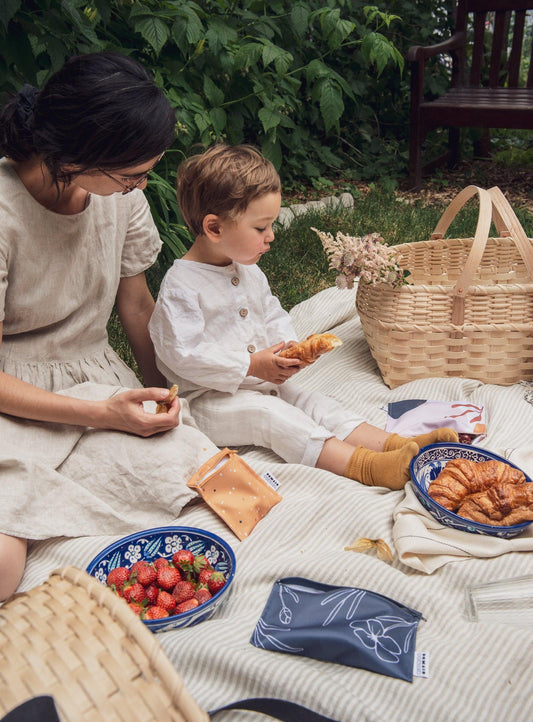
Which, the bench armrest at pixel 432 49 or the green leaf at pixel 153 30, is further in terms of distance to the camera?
the bench armrest at pixel 432 49

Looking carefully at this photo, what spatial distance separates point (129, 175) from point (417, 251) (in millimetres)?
1548

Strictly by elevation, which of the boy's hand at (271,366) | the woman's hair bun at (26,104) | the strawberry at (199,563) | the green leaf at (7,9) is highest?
the green leaf at (7,9)

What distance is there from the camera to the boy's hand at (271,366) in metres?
2.03

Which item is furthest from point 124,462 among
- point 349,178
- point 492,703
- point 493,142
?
point 493,142

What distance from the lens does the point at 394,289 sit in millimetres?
2395

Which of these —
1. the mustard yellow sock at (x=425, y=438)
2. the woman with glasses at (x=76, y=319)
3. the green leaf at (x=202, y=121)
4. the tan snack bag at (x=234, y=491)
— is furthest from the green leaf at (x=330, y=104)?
the tan snack bag at (x=234, y=491)

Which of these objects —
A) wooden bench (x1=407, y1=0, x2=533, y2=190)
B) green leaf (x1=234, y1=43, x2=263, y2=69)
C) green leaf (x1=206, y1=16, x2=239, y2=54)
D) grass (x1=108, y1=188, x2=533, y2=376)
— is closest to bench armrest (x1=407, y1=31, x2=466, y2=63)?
wooden bench (x1=407, y1=0, x2=533, y2=190)

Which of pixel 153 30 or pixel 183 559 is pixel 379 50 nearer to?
pixel 153 30

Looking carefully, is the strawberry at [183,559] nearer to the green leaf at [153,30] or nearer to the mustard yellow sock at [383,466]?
the mustard yellow sock at [383,466]

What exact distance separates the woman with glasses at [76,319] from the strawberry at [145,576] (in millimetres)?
224

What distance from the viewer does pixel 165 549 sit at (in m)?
1.63

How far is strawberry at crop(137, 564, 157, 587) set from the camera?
150 cm

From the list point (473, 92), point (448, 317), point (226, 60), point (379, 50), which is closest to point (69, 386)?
point (448, 317)

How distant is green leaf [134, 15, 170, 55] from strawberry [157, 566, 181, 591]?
198cm
